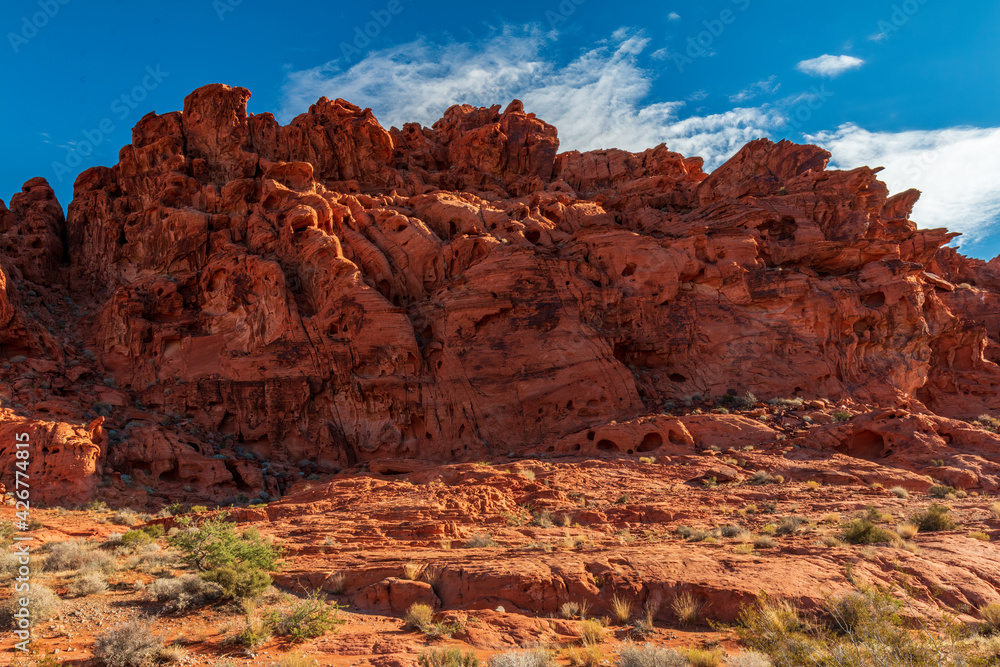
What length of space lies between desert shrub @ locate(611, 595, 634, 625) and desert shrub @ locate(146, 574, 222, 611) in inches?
257

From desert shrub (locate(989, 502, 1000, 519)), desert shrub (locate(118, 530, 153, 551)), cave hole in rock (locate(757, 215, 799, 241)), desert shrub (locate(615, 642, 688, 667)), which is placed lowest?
desert shrub (locate(989, 502, 1000, 519))

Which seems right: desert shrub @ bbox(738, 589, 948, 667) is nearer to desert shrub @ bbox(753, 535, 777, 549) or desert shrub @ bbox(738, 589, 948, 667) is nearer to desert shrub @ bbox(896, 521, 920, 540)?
desert shrub @ bbox(753, 535, 777, 549)

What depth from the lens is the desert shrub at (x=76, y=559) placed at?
1055cm

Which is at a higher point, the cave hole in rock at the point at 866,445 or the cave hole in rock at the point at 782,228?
the cave hole in rock at the point at 782,228

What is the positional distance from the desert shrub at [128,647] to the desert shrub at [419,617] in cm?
331

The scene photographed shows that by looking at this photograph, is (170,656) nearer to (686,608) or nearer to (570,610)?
(570,610)

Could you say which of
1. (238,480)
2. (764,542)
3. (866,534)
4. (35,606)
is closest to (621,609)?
(764,542)

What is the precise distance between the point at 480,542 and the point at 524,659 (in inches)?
260

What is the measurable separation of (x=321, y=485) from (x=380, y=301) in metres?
10.2

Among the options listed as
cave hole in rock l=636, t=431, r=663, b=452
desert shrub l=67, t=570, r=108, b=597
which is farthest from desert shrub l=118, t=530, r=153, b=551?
cave hole in rock l=636, t=431, r=663, b=452

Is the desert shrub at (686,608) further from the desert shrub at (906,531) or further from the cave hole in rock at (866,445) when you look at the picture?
the cave hole in rock at (866,445)

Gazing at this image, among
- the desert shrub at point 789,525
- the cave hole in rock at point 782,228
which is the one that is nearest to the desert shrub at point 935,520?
the desert shrub at point 789,525

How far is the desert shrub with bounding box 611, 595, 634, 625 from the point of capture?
28.2ft

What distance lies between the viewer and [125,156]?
36219mm
